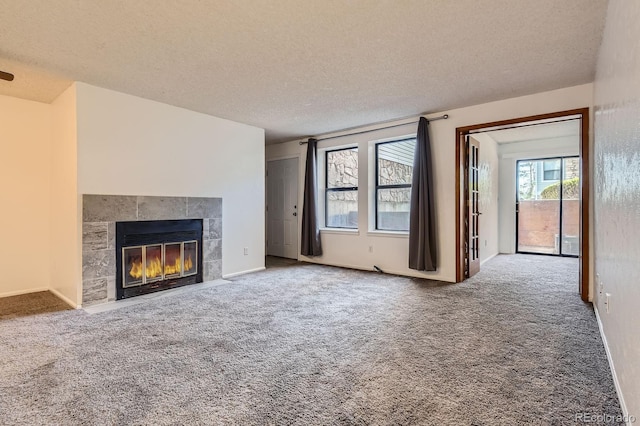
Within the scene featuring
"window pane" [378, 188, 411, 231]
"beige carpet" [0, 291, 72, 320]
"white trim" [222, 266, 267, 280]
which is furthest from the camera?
"window pane" [378, 188, 411, 231]

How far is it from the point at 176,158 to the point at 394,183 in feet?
10.8

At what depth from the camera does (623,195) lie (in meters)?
1.62

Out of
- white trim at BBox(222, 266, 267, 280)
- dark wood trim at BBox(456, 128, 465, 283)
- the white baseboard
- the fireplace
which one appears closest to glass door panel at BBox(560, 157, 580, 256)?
dark wood trim at BBox(456, 128, 465, 283)

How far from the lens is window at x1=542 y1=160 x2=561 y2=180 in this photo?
693 cm

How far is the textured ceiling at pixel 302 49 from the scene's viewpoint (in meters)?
2.14

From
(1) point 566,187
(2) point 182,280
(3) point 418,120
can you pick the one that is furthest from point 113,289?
(1) point 566,187

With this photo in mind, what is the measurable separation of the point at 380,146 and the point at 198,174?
2.92 metres

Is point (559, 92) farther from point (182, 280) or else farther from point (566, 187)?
point (182, 280)

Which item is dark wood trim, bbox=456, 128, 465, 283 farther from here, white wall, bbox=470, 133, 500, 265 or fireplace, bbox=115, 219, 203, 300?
fireplace, bbox=115, 219, 203, 300

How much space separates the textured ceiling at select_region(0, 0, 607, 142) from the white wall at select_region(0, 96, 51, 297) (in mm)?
314

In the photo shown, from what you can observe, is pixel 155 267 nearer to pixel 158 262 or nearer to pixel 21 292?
pixel 158 262

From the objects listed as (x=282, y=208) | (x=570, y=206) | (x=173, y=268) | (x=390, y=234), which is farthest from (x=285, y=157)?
(x=570, y=206)

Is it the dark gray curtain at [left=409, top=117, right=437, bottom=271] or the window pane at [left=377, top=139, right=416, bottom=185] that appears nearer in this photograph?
the dark gray curtain at [left=409, top=117, right=437, bottom=271]

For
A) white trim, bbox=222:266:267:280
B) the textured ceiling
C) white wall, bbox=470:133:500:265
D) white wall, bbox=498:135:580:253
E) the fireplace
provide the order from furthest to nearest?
white wall, bbox=498:135:580:253 → white wall, bbox=470:133:500:265 → white trim, bbox=222:266:267:280 → the fireplace → the textured ceiling
